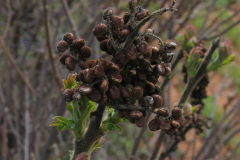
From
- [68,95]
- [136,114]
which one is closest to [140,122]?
[136,114]

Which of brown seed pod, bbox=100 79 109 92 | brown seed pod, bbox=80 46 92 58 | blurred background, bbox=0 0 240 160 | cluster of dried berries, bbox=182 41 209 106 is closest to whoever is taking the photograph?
brown seed pod, bbox=100 79 109 92

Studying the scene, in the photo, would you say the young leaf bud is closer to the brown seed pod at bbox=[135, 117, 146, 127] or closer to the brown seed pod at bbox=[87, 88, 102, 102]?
the brown seed pod at bbox=[87, 88, 102, 102]

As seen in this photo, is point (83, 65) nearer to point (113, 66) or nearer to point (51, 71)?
point (113, 66)

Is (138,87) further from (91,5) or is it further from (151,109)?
(91,5)

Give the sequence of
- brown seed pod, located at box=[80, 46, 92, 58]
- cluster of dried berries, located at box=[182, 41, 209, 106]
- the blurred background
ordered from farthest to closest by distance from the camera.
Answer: the blurred background, cluster of dried berries, located at box=[182, 41, 209, 106], brown seed pod, located at box=[80, 46, 92, 58]

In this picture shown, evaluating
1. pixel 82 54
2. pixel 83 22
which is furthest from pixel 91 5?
pixel 82 54

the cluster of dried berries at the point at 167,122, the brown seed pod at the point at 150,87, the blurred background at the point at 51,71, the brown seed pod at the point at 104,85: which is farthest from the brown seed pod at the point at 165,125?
the blurred background at the point at 51,71

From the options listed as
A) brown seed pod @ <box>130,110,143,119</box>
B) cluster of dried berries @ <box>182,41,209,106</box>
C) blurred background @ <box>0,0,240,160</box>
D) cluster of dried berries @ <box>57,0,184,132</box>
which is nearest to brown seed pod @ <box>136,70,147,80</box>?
cluster of dried berries @ <box>57,0,184,132</box>
